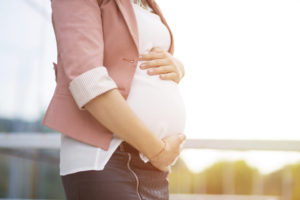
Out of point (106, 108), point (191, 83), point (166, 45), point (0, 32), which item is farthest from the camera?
point (0, 32)

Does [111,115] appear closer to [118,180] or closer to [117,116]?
[117,116]

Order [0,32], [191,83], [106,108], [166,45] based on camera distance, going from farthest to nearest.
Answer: [0,32], [191,83], [166,45], [106,108]

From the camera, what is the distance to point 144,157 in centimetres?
87

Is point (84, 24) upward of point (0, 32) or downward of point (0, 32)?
upward

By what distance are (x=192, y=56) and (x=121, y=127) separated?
5.52 feet

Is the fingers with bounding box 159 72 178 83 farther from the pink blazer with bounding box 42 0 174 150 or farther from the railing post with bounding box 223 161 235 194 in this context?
the railing post with bounding box 223 161 235 194

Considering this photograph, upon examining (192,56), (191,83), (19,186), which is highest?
(192,56)

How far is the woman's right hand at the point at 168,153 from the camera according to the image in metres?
0.88

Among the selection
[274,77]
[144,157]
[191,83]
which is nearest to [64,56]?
[144,157]

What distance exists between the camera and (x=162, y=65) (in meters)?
1.01

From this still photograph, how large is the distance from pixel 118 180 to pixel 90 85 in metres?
0.22

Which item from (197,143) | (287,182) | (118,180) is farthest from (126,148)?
(287,182)

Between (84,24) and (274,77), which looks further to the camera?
(274,77)

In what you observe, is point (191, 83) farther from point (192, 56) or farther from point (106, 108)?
point (106, 108)
